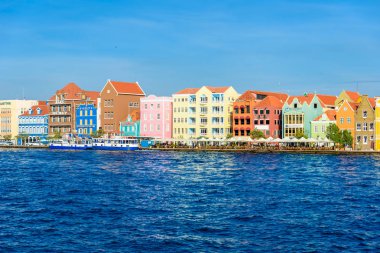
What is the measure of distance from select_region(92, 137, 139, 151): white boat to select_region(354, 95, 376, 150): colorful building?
40680 millimetres

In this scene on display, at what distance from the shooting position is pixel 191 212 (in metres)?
36.2

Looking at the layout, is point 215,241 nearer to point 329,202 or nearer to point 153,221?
point 153,221

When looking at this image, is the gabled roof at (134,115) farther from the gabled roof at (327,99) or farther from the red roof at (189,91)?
the gabled roof at (327,99)

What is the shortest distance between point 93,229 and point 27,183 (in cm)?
2329

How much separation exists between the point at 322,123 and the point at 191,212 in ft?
245

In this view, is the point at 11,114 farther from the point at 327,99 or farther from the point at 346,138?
the point at 346,138

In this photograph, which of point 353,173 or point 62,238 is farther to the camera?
point 353,173

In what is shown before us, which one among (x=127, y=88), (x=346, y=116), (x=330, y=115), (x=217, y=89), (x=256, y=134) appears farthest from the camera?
(x=127, y=88)

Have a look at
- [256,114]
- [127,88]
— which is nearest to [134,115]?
[127,88]

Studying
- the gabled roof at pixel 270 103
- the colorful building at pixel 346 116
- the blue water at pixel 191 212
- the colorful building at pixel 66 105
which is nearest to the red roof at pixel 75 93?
the colorful building at pixel 66 105

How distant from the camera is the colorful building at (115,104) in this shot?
13212 centimetres

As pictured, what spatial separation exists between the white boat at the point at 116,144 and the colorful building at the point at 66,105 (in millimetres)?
16206

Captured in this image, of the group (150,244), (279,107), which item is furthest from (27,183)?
(279,107)

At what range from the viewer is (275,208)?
124 feet
